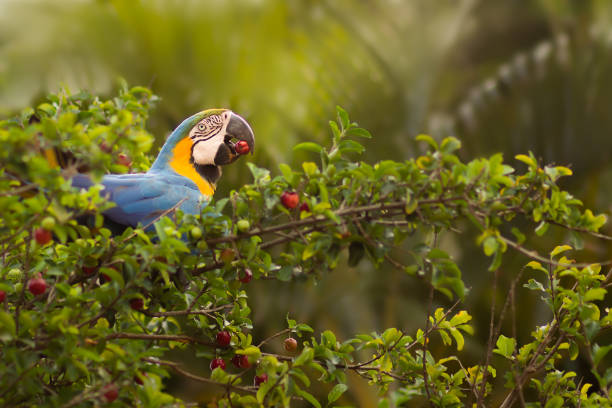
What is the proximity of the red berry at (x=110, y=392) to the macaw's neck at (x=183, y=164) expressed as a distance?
0.77 metres

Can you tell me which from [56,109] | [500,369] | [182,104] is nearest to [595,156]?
[500,369]

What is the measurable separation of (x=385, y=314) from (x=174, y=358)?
144 cm

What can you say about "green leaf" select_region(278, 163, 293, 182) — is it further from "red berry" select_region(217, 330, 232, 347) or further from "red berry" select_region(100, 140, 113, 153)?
"red berry" select_region(217, 330, 232, 347)

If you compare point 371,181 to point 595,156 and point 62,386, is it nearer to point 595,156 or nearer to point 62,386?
point 62,386

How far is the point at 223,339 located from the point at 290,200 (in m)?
0.47

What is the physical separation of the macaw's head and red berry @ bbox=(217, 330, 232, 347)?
502mm

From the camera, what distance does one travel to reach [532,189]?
133 cm

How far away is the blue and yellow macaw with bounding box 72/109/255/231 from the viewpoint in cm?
172

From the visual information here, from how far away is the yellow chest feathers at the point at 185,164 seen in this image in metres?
1.91

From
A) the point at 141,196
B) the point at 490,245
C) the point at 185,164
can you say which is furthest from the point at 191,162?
the point at 490,245

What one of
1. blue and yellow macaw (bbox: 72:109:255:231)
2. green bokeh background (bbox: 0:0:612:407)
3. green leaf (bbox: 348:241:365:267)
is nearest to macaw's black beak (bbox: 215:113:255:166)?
blue and yellow macaw (bbox: 72:109:255:231)

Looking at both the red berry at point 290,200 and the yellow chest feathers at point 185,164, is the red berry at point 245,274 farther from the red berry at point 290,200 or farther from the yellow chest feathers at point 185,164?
the yellow chest feathers at point 185,164

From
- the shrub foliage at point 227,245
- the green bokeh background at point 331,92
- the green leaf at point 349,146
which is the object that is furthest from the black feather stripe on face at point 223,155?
the green bokeh background at point 331,92

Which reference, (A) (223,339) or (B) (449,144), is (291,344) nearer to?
(A) (223,339)
